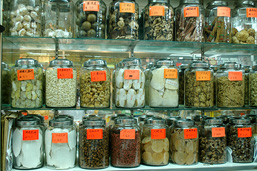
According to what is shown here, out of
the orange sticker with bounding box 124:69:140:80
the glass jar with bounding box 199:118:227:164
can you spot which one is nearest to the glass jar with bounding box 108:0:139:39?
the orange sticker with bounding box 124:69:140:80

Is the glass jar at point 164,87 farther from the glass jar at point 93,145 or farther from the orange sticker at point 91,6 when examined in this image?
the orange sticker at point 91,6

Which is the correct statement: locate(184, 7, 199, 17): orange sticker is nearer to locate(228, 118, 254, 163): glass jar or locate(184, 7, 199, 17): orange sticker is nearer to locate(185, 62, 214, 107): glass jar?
locate(185, 62, 214, 107): glass jar

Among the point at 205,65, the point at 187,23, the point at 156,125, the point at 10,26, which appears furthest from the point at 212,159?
the point at 10,26

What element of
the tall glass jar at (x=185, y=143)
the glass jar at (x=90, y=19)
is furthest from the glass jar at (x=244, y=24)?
the glass jar at (x=90, y=19)

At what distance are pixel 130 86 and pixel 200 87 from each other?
0.49m

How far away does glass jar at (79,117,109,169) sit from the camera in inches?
62.3

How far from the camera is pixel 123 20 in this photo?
1728 mm

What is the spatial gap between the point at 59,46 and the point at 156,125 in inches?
38.8

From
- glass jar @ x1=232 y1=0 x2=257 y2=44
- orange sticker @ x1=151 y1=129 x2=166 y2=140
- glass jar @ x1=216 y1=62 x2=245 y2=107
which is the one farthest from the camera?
glass jar @ x1=232 y1=0 x2=257 y2=44

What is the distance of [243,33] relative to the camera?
1.91 meters

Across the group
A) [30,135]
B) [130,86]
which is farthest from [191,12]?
[30,135]

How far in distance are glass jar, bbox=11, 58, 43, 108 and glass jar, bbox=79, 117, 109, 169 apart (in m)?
0.36

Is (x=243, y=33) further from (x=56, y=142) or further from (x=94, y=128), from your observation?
(x=56, y=142)

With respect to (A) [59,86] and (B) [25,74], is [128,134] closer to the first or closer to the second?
(A) [59,86]
